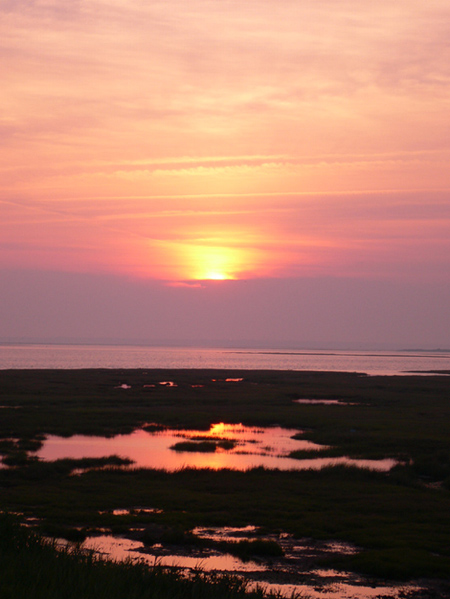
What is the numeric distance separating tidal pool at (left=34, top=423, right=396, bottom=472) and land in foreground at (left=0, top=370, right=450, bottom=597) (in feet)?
2.87

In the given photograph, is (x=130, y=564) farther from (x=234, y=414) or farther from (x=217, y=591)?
(x=234, y=414)

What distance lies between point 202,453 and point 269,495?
33.0 ft

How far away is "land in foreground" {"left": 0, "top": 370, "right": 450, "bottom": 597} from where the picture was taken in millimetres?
16000

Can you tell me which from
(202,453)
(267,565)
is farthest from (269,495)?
(202,453)

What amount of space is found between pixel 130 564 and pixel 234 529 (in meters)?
6.84

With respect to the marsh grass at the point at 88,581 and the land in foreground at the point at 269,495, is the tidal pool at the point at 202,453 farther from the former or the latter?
the marsh grass at the point at 88,581

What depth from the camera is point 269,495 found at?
21.7m

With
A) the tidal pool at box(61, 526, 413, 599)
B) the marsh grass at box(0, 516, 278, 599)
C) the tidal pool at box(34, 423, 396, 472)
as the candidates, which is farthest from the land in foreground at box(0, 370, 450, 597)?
the marsh grass at box(0, 516, 278, 599)

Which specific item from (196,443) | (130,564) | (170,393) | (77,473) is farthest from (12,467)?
(170,393)

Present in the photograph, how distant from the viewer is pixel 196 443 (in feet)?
111

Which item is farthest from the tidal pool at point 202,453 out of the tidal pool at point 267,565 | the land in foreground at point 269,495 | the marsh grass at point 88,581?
the marsh grass at point 88,581

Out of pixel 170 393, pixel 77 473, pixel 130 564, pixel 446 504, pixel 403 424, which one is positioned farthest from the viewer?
pixel 170 393

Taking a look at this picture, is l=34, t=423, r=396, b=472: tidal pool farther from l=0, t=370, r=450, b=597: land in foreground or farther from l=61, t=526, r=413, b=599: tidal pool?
l=61, t=526, r=413, b=599: tidal pool

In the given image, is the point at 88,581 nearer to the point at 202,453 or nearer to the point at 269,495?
the point at 269,495
